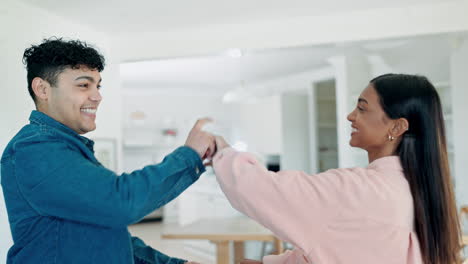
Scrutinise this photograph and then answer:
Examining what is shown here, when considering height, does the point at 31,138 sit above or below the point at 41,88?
below

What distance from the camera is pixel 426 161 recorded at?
1.32m

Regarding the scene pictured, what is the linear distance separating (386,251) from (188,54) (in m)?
2.77

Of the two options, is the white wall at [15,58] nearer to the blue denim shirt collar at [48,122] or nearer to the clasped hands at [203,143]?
the blue denim shirt collar at [48,122]

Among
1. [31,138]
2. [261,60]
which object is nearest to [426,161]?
[31,138]

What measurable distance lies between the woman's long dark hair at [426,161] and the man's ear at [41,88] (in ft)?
3.24

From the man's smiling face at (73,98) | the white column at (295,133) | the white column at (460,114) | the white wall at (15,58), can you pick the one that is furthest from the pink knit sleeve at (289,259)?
the white column at (295,133)

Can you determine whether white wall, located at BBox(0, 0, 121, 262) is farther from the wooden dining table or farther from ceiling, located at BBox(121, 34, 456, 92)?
ceiling, located at BBox(121, 34, 456, 92)

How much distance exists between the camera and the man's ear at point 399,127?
134 centimetres

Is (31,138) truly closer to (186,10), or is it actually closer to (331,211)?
(331,211)

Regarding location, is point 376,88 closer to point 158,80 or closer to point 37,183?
point 37,183

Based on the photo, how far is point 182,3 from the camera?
2.99 m

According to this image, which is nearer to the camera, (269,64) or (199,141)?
(199,141)

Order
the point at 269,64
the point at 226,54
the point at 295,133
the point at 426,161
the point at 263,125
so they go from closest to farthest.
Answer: the point at 426,161, the point at 226,54, the point at 269,64, the point at 295,133, the point at 263,125

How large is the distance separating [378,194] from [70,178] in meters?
0.81
